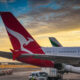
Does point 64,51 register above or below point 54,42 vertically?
below

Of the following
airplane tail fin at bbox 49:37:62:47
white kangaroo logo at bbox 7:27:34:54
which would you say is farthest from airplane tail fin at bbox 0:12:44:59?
airplane tail fin at bbox 49:37:62:47

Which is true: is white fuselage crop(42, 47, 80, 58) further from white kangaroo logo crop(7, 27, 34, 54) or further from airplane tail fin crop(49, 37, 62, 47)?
airplane tail fin crop(49, 37, 62, 47)

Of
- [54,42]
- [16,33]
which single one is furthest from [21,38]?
[54,42]

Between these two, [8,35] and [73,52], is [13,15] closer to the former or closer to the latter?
[8,35]

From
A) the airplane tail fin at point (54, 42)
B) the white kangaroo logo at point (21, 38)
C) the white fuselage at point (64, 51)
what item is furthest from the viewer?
the airplane tail fin at point (54, 42)

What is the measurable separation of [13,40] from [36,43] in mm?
3132

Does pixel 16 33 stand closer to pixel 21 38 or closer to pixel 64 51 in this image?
pixel 21 38

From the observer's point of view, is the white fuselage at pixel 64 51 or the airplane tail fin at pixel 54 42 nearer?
the white fuselage at pixel 64 51

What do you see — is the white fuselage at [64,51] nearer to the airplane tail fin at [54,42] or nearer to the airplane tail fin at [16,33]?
the airplane tail fin at [16,33]

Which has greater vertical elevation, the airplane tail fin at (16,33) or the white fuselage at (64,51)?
the airplane tail fin at (16,33)

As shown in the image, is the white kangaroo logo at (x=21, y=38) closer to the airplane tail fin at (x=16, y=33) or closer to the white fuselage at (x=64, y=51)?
the airplane tail fin at (x=16, y=33)

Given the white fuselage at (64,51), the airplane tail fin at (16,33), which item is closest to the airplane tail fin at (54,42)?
the white fuselage at (64,51)

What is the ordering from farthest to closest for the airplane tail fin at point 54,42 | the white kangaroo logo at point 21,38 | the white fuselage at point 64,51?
the airplane tail fin at point 54,42, the white fuselage at point 64,51, the white kangaroo logo at point 21,38

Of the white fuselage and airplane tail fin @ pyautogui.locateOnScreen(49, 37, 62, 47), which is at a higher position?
airplane tail fin @ pyautogui.locateOnScreen(49, 37, 62, 47)
